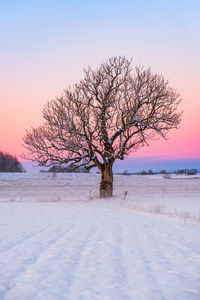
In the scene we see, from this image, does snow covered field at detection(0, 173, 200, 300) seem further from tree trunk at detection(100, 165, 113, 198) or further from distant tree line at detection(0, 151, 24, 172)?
distant tree line at detection(0, 151, 24, 172)

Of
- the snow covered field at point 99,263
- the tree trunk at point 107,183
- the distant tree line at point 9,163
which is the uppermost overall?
the distant tree line at point 9,163

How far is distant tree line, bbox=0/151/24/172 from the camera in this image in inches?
4535

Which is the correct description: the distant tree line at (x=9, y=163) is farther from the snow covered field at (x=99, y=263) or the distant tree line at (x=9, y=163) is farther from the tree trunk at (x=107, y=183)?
the snow covered field at (x=99, y=263)

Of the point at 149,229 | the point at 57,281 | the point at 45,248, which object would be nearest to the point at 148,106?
the point at 149,229

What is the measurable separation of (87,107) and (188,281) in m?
18.0

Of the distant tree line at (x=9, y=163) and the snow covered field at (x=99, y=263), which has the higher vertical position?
the distant tree line at (x=9, y=163)

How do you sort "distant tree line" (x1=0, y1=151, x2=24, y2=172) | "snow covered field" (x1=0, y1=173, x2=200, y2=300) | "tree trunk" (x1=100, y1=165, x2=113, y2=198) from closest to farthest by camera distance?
"snow covered field" (x1=0, y1=173, x2=200, y2=300) → "tree trunk" (x1=100, y1=165, x2=113, y2=198) → "distant tree line" (x1=0, y1=151, x2=24, y2=172)

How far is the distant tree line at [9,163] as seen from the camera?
115188mm

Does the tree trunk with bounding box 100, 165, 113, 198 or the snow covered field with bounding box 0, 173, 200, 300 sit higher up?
the tree trunk with bounding box 100, 165, 113, 198

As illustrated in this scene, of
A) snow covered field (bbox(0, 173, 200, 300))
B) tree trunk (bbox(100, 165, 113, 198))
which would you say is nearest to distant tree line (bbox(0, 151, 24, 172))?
tree trunk (bbox(100, 165, 113, 198))

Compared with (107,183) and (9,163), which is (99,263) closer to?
(107,183)

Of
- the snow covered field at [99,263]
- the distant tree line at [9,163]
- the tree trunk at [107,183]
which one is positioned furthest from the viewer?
the distant tree line at [9,163]

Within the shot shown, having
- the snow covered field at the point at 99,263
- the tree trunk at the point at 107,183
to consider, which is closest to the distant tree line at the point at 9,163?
the tree trunk at the point at 107,183

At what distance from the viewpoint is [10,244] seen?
6.52 meters
